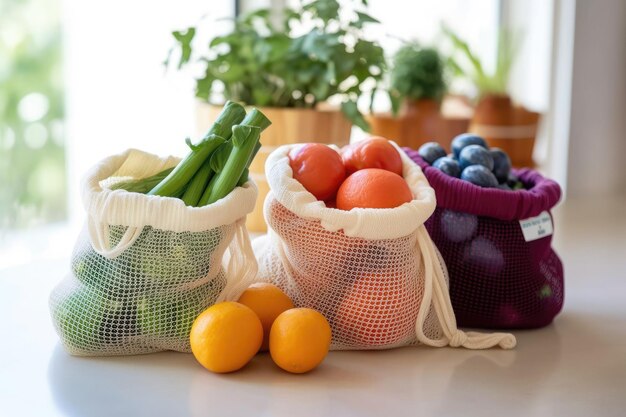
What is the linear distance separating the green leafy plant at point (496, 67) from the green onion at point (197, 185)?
1.47 m

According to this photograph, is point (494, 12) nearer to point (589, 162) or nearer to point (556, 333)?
point (589, 162)

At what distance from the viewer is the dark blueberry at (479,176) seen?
1091 millimetres

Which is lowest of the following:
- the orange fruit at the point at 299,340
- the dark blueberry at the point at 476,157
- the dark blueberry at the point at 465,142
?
the orange fruit at the point at 299,340

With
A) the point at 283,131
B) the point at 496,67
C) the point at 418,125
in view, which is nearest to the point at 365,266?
the point at 283,131

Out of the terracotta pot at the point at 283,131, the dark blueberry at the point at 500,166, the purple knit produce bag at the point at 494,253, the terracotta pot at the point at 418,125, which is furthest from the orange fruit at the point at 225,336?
the terracotta pot at the point at 418,125

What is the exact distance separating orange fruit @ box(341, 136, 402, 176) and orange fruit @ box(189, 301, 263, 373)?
0.22 m

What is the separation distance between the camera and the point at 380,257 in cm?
97

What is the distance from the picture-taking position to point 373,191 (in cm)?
96

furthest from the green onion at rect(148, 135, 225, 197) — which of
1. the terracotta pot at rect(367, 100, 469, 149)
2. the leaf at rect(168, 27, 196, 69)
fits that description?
the terracotta pot at rect(367, 100, 469, 149)

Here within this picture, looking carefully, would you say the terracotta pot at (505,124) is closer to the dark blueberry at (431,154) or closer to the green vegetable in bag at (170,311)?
the dark blueberry at (431,154)

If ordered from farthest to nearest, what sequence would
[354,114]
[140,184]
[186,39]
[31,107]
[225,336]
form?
[31,107], [354,114], [186,39], [140,184], [225,336]

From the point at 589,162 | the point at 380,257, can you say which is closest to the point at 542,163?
the point at 589,162

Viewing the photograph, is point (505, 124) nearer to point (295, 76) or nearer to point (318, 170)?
point (295, 76)

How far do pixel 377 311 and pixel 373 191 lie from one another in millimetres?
133
